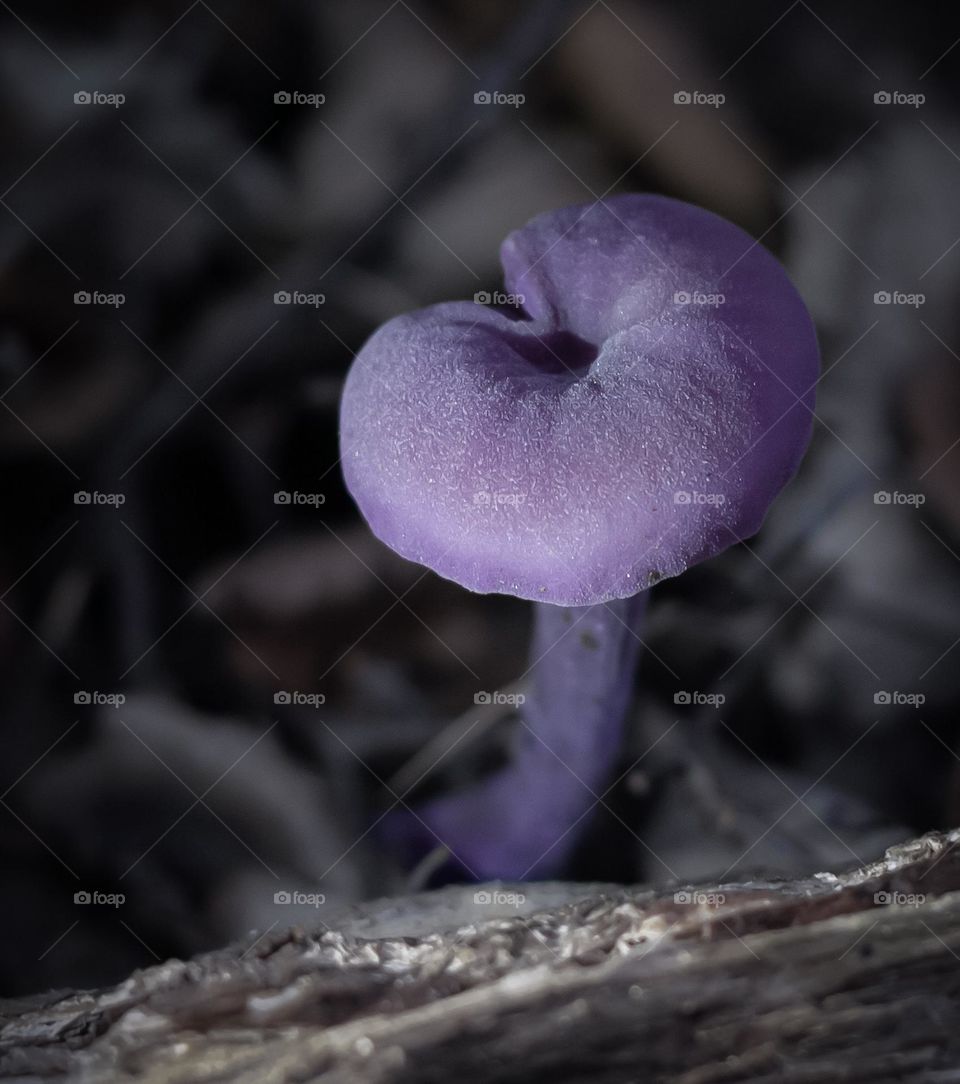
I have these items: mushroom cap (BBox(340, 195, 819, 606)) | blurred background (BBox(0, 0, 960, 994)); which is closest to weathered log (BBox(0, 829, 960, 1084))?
mushroom cap (BBox(340, 195, 819, 606))

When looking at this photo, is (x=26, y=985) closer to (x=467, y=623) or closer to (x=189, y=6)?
(x=467, y=623)

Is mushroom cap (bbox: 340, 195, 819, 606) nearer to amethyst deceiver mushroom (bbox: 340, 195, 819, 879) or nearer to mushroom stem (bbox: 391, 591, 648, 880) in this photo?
amethyst deceiver mushroom (bbox: 340, 195, 819, 879)

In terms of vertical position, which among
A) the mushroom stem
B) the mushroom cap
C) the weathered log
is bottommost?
the weathered log

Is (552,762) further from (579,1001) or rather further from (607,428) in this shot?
(607,428)

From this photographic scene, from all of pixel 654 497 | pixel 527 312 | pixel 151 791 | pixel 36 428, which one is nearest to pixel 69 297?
pixel 36 428

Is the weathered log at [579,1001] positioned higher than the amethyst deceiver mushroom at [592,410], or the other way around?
the amethyst deceiver mushroom at [592,410]

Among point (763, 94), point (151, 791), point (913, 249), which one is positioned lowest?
point (151, 791)

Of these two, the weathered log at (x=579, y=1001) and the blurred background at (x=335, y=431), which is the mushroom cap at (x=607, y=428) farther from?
the blurred background at (x=335, y=431)

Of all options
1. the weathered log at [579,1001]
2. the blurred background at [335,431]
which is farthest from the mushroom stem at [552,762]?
the weathered log at [579,1001]
